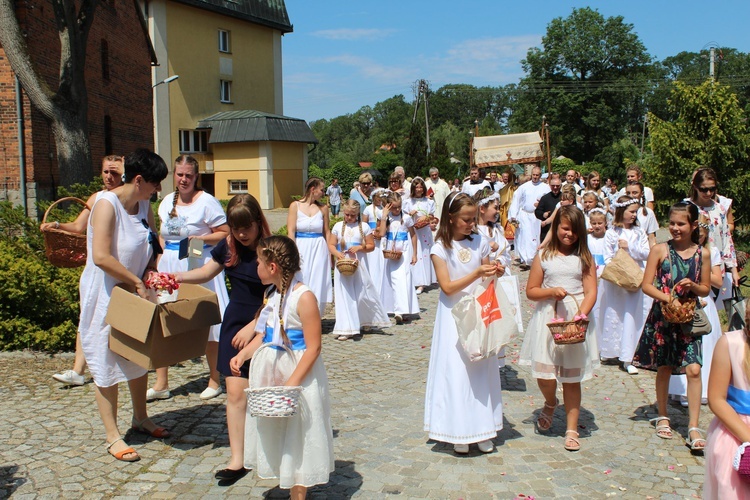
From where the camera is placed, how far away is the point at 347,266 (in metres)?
9.44

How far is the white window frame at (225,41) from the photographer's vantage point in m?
43.4

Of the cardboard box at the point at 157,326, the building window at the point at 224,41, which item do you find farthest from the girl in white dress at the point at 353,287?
the building window at the point at 224,41

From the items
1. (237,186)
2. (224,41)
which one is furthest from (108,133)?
(224,41)

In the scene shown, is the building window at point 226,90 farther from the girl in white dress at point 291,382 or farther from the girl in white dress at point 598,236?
the girl in white dress at point 291,382

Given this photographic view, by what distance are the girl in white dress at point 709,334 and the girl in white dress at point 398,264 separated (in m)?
4.70

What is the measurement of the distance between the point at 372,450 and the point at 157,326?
1.89 metres

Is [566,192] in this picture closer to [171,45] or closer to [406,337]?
[406,337]

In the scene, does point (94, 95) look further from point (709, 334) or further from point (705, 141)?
point (709, 334)

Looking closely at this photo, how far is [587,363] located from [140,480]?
3446 mm

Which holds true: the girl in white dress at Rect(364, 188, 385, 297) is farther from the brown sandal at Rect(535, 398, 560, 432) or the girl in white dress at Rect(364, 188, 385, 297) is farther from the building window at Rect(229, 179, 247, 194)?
the building window at Rect(229, 179, 247, 194)

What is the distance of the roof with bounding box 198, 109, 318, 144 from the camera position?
4072 centimetres

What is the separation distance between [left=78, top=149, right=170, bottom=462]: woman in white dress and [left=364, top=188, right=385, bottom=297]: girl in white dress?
5323 millimetres

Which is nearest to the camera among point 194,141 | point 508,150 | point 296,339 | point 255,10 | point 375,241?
point 296,339

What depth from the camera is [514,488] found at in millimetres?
4766
